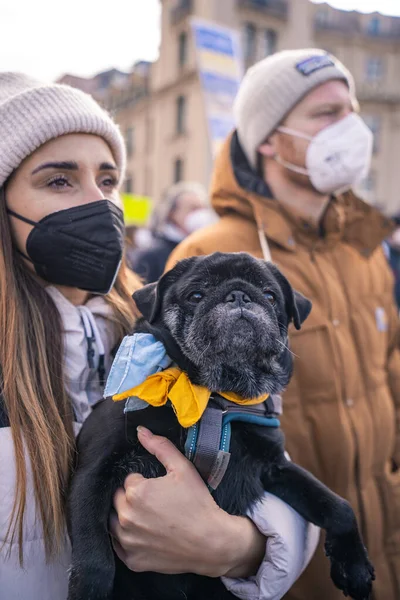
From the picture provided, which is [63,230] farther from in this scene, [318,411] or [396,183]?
[396,183]

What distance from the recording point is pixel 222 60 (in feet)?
23.7

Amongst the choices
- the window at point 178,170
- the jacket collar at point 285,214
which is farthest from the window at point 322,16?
the jacket collar at point 285,214

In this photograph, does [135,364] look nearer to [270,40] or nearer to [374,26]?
[270,40]

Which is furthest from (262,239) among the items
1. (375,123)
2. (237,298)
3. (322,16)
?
(322,16)

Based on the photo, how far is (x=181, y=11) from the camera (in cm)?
3002

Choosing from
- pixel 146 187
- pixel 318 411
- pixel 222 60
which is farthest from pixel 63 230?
pixel 146 187

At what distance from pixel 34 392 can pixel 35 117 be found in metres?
1.01

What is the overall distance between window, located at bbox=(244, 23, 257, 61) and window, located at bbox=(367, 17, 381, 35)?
534 inches

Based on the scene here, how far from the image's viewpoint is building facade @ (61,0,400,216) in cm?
2986

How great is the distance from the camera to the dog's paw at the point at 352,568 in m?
1.75

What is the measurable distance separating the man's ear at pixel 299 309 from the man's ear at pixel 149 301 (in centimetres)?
51

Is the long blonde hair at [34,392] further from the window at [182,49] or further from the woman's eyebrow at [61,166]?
the window at [182,49]

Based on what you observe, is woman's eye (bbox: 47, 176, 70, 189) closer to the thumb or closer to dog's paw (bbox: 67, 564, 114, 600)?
the thumb

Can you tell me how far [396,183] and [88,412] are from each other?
128 ft
